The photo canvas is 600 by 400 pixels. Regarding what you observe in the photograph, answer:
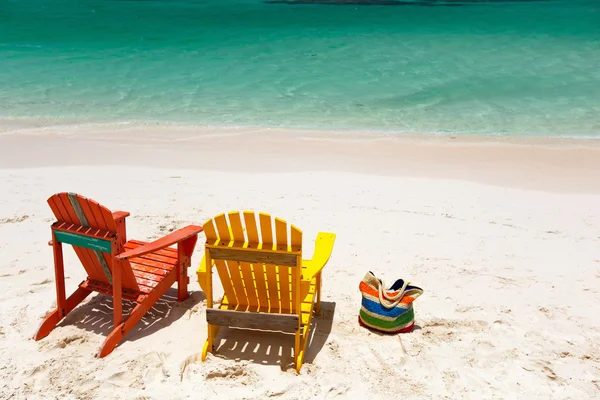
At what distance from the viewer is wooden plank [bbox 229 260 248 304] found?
3844 mm

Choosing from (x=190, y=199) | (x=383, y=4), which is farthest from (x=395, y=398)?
(x=383, y=4)

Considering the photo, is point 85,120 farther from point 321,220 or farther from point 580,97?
point 580,97

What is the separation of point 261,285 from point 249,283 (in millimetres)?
82

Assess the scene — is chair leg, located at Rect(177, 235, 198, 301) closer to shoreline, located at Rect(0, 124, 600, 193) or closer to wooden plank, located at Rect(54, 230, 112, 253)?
wooden plank, located at Rect(54, 230, 112, 253)

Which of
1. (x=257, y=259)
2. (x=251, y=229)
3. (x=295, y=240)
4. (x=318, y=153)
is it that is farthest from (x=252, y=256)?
(x=318, y=153)

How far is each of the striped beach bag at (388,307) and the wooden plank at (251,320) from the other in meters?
0.73

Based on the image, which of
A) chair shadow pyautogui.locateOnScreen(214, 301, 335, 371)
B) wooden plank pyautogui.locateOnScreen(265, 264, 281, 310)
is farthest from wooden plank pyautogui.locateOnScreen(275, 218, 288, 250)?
chair shadow pyautogui.locateOnScreen(214, 301, 335, 371)

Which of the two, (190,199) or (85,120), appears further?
(85,120)

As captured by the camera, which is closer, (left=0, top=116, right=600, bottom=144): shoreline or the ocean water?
(left=0, top=116, right=600, bottom=144): shoreline

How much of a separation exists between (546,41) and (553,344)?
751 inches

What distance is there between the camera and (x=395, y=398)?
3.62m

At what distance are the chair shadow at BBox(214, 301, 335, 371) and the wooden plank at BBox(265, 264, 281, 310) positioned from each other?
0.33 meters

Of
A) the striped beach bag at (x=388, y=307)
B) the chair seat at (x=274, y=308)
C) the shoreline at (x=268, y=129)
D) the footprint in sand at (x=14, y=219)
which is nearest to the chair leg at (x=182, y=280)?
the chair seat at (x=274, y=308)

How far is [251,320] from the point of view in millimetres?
3869
